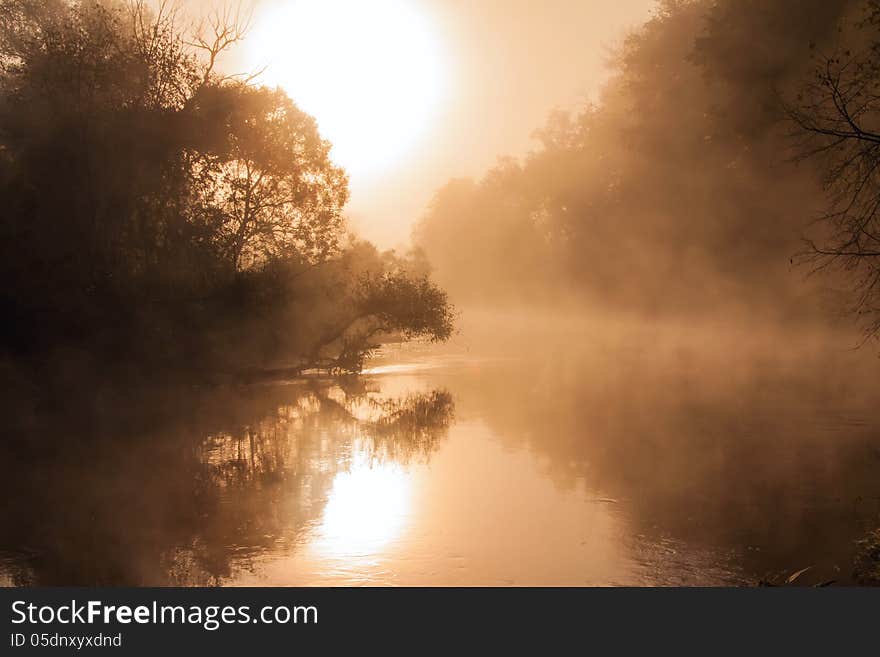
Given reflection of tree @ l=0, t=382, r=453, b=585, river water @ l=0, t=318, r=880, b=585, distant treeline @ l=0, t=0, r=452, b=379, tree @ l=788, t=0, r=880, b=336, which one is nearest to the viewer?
river water @ l=0, t=318, r=880, b=585

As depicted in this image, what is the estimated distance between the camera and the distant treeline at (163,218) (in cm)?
2661

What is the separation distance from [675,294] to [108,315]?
34196 mm

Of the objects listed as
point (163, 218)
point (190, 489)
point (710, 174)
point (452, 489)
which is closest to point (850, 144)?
point (452, 489)

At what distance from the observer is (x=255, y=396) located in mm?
28625

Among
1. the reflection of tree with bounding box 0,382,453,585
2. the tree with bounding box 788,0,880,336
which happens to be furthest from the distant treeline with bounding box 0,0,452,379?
the tree with bounding box 788,0,880,336

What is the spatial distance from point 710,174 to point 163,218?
83.1 ft

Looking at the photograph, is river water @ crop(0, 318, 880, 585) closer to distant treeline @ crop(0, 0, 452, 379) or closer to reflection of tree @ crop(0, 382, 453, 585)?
reflection of tree @ crop(0, 382, 453, 585)

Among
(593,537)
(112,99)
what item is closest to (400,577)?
(593,537)

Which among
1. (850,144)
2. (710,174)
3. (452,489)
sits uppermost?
(710,174)

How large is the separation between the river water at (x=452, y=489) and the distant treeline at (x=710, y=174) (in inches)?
149

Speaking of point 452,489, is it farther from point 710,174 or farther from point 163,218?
point 710,174

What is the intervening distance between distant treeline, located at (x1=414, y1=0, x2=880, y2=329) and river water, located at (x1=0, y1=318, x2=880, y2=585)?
12.4 ft

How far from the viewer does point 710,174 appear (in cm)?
4303

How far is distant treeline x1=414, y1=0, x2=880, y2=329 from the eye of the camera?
27.7m
